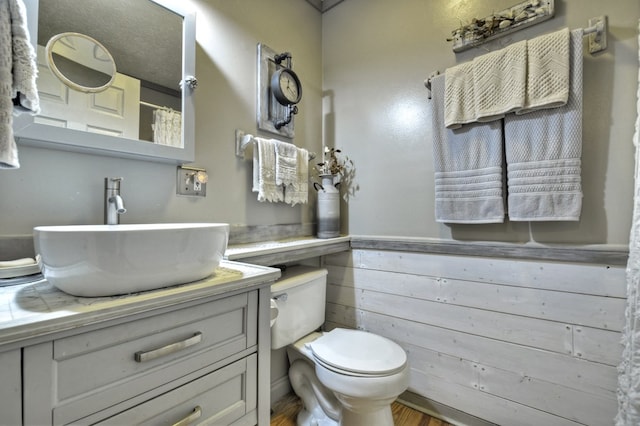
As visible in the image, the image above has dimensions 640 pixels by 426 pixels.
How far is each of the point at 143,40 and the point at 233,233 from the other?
83 centimetres

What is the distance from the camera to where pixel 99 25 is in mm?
955

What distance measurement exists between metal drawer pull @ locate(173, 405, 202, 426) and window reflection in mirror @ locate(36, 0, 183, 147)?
2.86 ft

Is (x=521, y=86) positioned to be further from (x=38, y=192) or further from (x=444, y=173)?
(x=38, y=192)

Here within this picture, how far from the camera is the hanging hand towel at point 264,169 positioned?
138 cm

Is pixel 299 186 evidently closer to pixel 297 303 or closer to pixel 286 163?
pixel 286 163

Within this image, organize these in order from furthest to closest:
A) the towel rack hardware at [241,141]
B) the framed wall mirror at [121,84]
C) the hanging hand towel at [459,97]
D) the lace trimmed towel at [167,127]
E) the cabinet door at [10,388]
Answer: the towel rack hardware at [241,141]
the hanging hand towel at [459,97]
the lace trimmed towel at [167,127]
the framed wall mirror at [121,84]
the cabinet door at [10,388]

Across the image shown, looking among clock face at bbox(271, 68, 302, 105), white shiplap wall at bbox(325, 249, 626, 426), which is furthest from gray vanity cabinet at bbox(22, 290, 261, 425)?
clock face at bbox(271, 68, 302, 105)

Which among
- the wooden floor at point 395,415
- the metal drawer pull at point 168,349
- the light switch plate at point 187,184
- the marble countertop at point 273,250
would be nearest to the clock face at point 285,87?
the light switch plate at point 187,184

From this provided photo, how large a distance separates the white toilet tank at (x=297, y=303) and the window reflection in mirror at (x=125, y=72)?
2.53 feet

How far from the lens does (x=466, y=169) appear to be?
130 cm

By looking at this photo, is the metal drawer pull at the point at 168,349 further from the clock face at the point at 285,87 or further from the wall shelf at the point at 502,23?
the wall shelf at the point at 502,23

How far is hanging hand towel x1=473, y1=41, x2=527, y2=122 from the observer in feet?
3.73

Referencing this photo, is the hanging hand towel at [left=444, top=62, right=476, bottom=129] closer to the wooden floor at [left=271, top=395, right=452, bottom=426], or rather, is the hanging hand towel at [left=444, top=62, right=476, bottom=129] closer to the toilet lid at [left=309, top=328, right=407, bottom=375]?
the toilet lid at [left=309, top=328, right=407, bottom=375]

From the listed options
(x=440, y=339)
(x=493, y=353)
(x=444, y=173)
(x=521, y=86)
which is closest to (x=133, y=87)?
(x=444, y=173)
